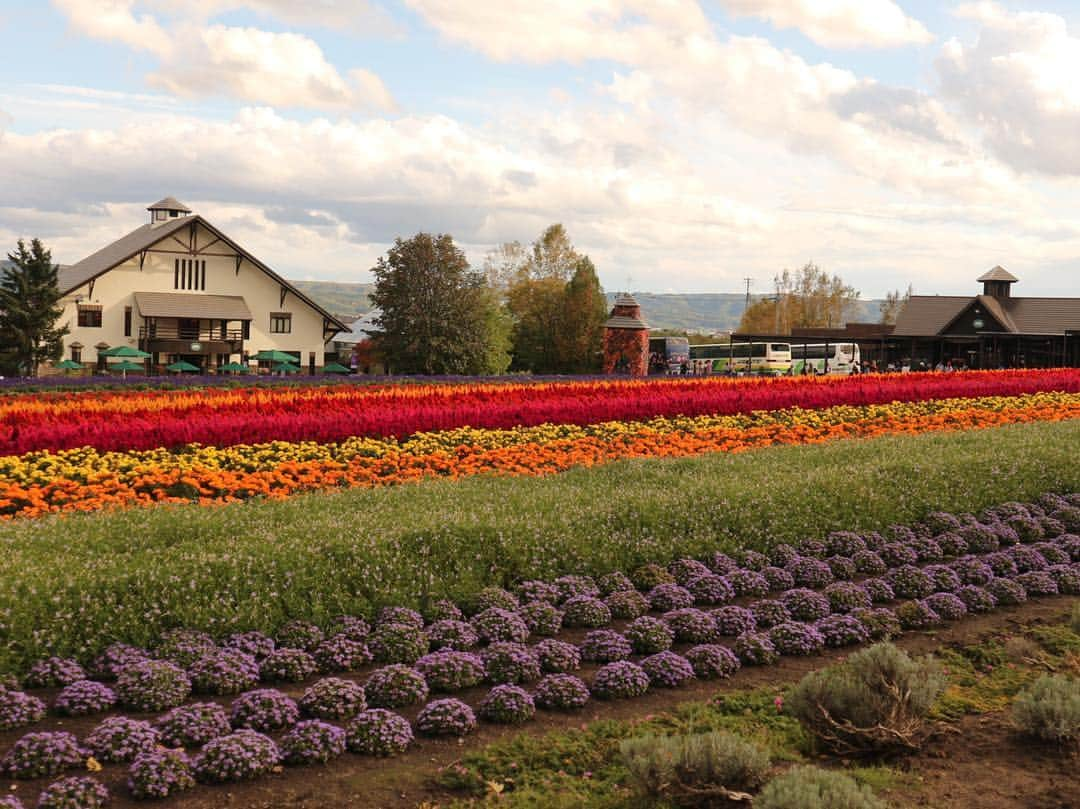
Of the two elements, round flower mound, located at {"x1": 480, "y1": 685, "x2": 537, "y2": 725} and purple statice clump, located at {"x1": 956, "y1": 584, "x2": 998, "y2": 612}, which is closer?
round flower mound, located at {"x1": 480, "y1": 685, "x2": 537, "y2": 725}

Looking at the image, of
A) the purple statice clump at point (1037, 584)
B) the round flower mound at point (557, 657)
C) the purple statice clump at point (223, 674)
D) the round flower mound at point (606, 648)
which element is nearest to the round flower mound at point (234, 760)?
the purple statice clump at point (223, 674)

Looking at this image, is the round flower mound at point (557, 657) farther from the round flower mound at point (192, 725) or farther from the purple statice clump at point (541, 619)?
the round flower mound at point (192, 725)

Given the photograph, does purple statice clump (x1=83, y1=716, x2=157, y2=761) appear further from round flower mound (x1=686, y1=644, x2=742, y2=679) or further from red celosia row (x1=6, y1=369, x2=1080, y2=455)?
red celosia row (x1=6, y1=369, x2=1080, y2=455)

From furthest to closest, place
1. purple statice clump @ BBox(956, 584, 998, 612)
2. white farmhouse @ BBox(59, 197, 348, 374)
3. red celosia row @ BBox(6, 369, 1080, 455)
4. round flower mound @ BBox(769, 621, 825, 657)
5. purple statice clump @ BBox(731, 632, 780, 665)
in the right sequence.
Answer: white farmhouse @ BBox(59, 197, 348, 374) < red celosia row @ BBox(6, 369, 1080, 455) < purple statice clump @ BBox(956, 584, 998, 612) < round flower mound @ BBox(769, 621, 825, 657) < purple statice clump @ BBox(731, 632, 780, 665)

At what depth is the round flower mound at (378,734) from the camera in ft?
21.5

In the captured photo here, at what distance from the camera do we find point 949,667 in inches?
328

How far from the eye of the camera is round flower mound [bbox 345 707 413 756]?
6.56m

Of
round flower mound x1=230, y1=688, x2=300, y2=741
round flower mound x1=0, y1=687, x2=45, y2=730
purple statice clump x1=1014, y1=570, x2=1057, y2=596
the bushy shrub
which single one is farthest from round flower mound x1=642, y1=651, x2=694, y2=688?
purple statice clump x1=1014, y1=570, x2=1057, y2=596

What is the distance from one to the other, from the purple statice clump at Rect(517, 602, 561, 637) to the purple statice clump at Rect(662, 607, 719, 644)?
0.91 m

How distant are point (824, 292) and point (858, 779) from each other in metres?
121

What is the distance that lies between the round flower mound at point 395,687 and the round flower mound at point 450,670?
14 cm

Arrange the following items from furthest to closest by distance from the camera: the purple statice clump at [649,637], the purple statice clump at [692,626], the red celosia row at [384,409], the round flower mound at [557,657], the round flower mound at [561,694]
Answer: the red celosia row at [384,409]
the purple statice clump at [692,626]
the purple statice clump at [649,637]
the round flower mound at [557,657]
the round flower mound at [561,694]

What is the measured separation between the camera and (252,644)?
26.2ft

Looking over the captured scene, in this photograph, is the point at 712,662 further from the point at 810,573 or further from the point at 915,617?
the point at 810,573
